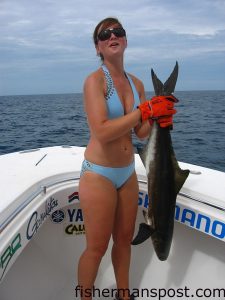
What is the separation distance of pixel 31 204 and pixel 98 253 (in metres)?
0.62

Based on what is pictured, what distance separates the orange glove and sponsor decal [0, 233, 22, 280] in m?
1.12

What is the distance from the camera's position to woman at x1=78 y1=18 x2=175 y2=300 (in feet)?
6.66

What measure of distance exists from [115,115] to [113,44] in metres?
0.48

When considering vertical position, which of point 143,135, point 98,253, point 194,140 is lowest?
point 194,140

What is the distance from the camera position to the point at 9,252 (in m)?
2.00

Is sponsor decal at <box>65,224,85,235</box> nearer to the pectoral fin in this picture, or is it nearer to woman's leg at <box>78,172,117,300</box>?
woman's leg at <box>78,172,117,300</box>

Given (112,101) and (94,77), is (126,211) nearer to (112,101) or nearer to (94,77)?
(112,101)

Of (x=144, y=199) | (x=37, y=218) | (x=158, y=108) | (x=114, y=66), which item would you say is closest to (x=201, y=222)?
(x=144, y=199)

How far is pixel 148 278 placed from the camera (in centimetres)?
313

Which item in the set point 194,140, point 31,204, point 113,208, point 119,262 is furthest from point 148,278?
point 194,140

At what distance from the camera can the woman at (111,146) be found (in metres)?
2.03

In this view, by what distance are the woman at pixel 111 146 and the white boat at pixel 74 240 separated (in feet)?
1.51

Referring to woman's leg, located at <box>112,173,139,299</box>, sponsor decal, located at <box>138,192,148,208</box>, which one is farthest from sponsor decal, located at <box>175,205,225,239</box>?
woman's leg, located at <box>112,173,139,299</box>

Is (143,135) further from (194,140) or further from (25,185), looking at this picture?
(194,140)
